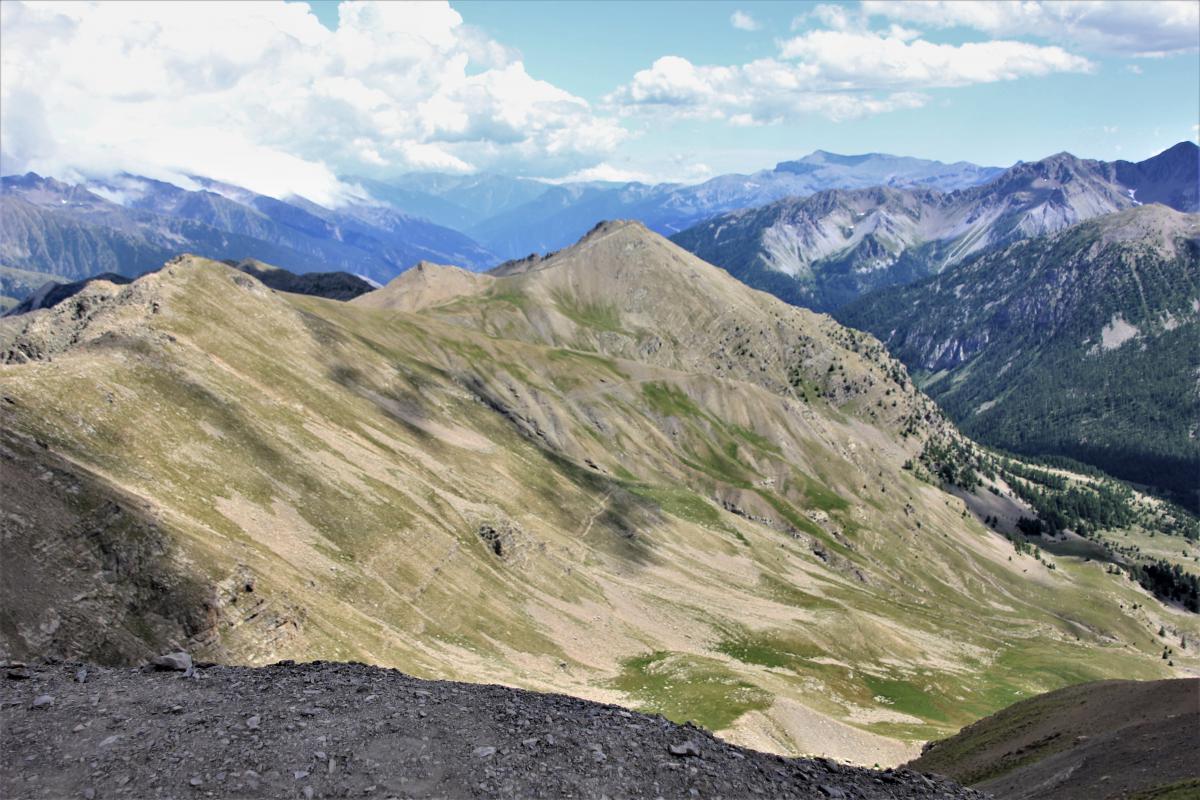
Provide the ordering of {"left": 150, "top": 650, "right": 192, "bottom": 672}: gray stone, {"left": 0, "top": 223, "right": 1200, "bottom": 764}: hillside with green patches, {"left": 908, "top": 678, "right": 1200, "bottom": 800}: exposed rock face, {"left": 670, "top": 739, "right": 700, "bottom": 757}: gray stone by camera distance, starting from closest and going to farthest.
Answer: {"left": 670, "top": 739, "right": 700, "bottom": 757}: gray stone → {"left": 150, "top": 650, "right": 192, "bottom": 672}: gray stone → {"left": 908, "top": 678, "right": 1200, "bottom": 800}: exposed rock face → {"left": 0, "top": 223, "right": 1200, "bottom": 764}: hillside with green patches

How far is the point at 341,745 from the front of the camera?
1146 inches

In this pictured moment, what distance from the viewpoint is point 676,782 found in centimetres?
2995

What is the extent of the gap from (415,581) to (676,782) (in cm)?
7971

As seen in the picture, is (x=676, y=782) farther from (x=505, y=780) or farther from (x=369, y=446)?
(x=369, y=446)

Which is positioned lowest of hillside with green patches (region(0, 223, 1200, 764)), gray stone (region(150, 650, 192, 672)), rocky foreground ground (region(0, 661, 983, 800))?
hillside with green patches (region(0, 223, 1200, 764))

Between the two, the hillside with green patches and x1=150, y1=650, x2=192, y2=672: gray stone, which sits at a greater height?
x1=150, y1=650, x2=192, y2=672: gray stone

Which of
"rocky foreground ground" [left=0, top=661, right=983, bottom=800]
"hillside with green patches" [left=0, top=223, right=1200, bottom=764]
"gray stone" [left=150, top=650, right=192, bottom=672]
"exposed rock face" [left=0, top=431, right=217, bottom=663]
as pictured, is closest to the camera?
"rocky foreground ground" [left=0, top=661, right=983, bottom=800]

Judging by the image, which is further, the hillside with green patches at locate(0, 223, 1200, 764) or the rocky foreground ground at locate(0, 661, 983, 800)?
the hillside with green patches at locate(0, 223, 1200, 764)

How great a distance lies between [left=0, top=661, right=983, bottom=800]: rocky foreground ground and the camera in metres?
26.7

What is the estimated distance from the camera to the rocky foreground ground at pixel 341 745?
1050 inches

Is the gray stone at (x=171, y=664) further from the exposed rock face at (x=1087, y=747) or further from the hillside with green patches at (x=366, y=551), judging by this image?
the exposed rock face at (x=1087, y=747)

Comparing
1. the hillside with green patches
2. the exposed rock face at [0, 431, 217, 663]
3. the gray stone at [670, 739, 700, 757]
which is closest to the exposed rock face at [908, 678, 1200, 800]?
the hillside with green patches

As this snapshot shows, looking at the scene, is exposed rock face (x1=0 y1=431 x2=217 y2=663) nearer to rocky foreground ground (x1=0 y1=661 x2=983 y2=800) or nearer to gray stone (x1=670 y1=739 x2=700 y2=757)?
rocky foreground ground (x1=0 y1=661 x2=983 y2=800)

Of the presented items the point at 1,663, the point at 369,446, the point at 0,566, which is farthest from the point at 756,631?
the point at 1,663
